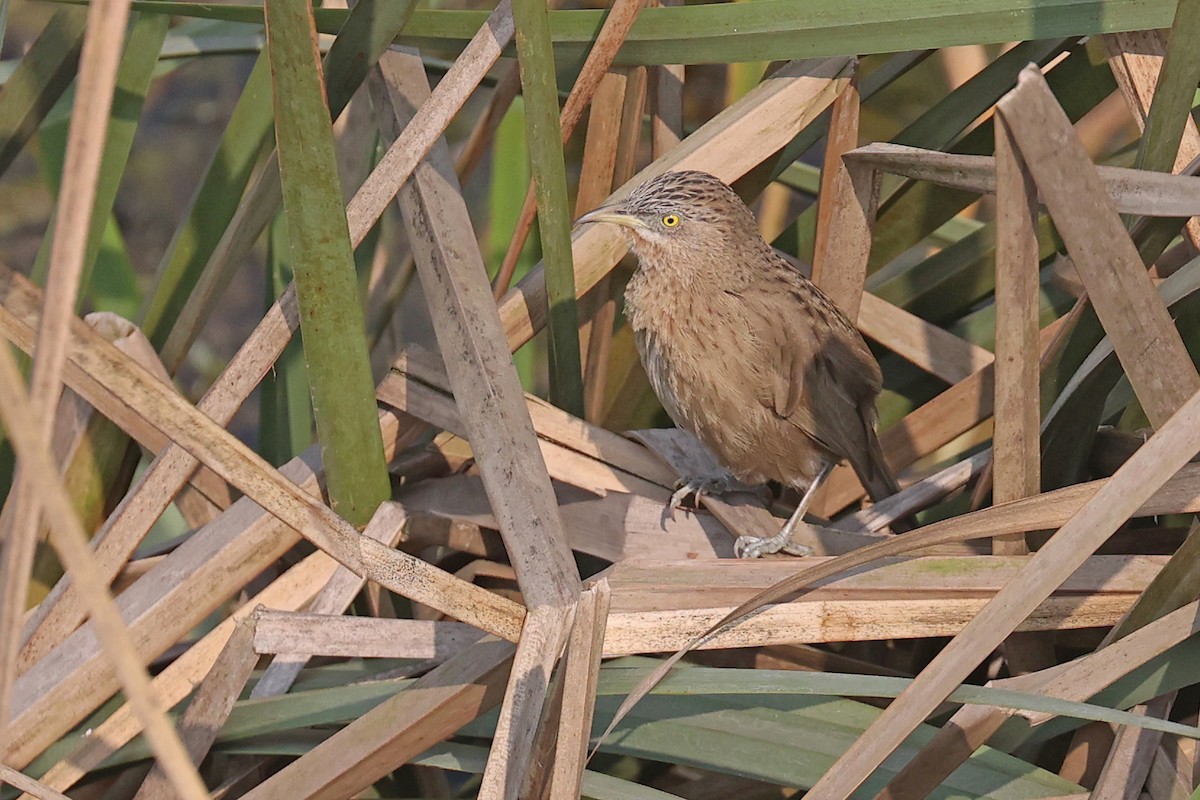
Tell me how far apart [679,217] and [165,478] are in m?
1.15

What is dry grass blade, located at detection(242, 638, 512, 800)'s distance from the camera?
6.06 feet

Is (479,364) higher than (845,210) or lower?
lower

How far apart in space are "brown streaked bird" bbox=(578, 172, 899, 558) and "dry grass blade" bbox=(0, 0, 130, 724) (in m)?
1.66

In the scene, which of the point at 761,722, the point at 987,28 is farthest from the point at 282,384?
the point at 987,28

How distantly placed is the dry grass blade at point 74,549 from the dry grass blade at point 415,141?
4.41 feet

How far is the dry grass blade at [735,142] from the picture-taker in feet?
8.27

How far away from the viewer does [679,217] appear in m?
2.58

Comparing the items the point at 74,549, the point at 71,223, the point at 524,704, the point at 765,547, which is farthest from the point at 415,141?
the point at 74,549

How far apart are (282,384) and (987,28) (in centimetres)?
164

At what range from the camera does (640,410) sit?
3070 millimetres

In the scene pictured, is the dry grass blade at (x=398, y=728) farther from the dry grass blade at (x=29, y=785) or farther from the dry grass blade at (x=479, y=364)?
the dry grass blade at (x=29, y=785)

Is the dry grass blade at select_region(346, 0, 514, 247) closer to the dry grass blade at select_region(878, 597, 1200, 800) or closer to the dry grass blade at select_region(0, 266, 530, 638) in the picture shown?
the dry grass blade at select_region(0, 266, 530, 638)

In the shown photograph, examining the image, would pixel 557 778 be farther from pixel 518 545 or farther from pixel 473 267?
pixel 473 267

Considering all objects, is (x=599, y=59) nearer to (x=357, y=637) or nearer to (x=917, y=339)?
(x=917, y=339)
